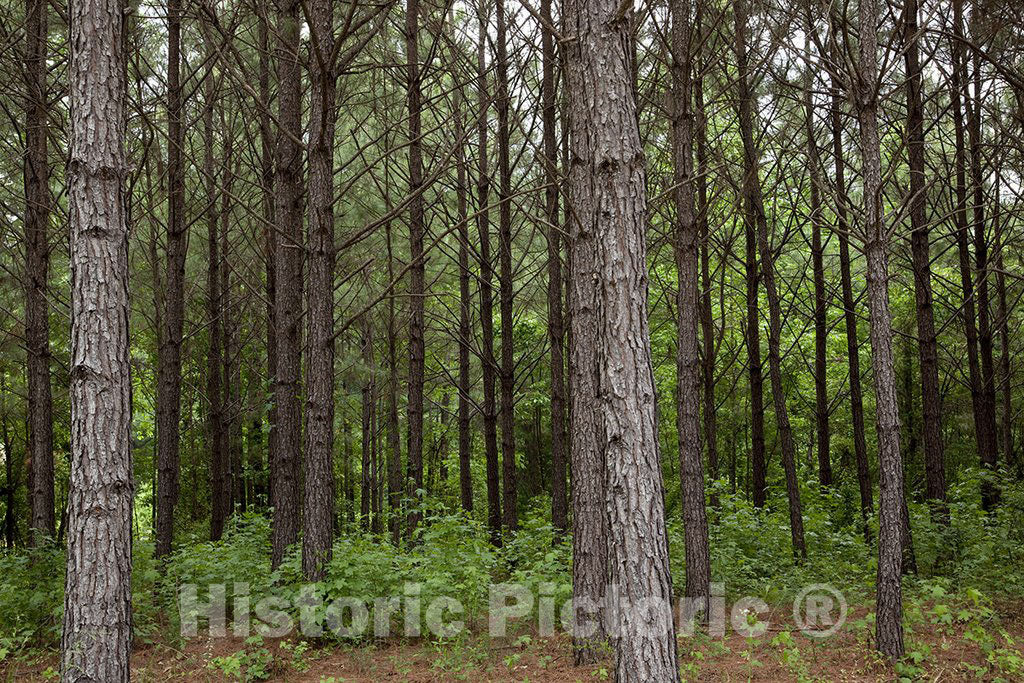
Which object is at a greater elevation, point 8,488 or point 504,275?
point 504,275

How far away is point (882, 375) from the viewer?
571cm

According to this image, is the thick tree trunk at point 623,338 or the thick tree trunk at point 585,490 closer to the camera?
the thick tree trunk at point 623,338

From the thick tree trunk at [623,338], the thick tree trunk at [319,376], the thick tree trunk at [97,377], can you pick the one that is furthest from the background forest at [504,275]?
the thick tree trunk at [97,377]

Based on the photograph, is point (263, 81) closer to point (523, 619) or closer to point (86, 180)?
point (86, 180)

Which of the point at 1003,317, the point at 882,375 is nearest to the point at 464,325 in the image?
the point at 882,375

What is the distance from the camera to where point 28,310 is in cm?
885

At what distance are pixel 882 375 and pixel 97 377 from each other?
17.6 feet

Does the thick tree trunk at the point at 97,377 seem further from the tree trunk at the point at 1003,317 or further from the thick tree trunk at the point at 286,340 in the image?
the tree trunk at the point at 1003,317

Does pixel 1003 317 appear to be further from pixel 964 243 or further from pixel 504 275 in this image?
pixel 504 275

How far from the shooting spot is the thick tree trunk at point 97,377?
14.7 feet

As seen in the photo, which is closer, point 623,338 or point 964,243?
point 623,338

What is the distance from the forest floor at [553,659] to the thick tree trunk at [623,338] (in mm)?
2355

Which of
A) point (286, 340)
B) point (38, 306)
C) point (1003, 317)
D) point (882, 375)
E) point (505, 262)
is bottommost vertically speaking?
point (882, 375)

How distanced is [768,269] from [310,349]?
21.0ft
